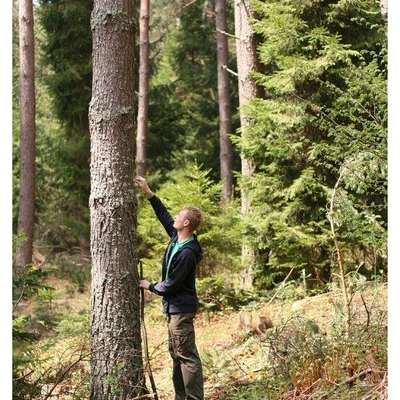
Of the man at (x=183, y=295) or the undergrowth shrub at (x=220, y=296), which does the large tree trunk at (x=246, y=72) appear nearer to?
the undergrowth shrub at (x=220, y=296)

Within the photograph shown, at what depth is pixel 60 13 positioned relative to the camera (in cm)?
1730

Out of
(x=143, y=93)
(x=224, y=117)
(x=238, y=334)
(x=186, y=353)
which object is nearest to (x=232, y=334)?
(x=238, y=334)

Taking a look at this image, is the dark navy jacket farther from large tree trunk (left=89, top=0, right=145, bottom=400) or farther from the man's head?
large tree trunk (left=89, top=0, right=145, bottom=400)

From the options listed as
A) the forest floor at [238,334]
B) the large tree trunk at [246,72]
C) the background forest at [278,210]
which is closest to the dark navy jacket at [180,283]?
the forest floor at [238,334]

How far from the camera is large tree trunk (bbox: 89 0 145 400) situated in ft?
20.1

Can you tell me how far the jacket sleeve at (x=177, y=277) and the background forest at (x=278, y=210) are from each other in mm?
918

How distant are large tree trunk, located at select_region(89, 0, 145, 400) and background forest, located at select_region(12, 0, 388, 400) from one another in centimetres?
34

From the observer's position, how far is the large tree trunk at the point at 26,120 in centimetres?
1407

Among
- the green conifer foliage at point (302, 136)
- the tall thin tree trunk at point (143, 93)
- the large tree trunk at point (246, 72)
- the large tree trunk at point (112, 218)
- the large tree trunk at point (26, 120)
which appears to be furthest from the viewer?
the tall thin tree trunk at point (143, 93)

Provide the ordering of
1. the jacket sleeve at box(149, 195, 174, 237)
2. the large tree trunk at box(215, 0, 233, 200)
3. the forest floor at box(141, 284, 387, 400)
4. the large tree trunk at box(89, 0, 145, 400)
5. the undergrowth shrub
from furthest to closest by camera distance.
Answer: the large tree trunk at box(215, 0, 233, 200)
the undergrowth shrub
the forest floor at box(141, 284, 387, 400)
the jacket sleeve at box(149, 195, 174, 237)
the large tree trunk at box(89, 0, 145, 400)

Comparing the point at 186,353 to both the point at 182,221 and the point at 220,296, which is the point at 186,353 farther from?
the point at 220,296

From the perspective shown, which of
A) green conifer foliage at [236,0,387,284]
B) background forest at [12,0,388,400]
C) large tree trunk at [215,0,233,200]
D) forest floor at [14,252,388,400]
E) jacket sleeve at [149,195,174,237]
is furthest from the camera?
large tree trunk at [215,0,233,200]

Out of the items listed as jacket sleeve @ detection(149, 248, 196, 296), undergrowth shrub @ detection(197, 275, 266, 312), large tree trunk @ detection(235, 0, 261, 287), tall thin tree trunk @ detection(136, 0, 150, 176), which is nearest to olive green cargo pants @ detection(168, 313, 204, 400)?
jacket sleeve @ detection(149, 248, 196, 296)
